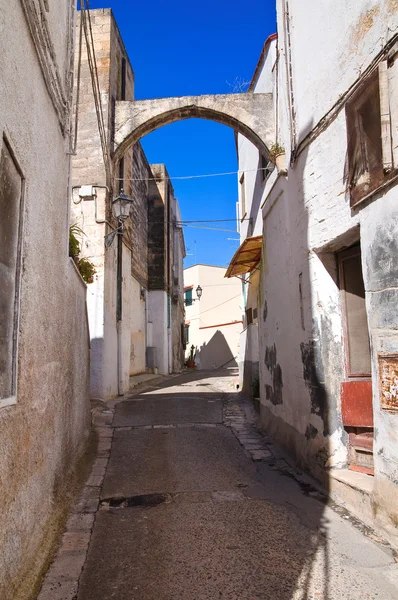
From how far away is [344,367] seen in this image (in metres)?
4.95

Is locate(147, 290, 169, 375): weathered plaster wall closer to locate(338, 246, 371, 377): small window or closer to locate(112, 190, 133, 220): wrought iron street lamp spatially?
locate(112, 190, 133, 220): wrought iron street lamp

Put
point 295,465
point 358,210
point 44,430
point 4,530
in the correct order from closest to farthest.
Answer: point 4,530
point 44,430
point 358,210
point 295,465

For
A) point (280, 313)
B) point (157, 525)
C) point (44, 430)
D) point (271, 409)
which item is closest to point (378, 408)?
point (157, 525)

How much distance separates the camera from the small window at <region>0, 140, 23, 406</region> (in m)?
2.69

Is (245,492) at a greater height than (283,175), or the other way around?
(283,175)

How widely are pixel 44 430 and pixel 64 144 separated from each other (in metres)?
2.87

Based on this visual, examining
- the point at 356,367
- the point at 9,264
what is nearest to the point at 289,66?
the point at 356,367

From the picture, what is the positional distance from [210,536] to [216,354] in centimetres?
2913

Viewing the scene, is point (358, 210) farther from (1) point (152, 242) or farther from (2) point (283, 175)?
(1) point (152, 242)

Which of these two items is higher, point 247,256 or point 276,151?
point 276,151

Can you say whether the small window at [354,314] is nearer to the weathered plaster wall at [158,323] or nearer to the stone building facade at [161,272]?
the stone building facade at [161,272]

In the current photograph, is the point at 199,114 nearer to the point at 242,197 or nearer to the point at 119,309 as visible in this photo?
the point at 242,197

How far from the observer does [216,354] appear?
32.9 m

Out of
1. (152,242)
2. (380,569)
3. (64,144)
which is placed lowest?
(380,569)
